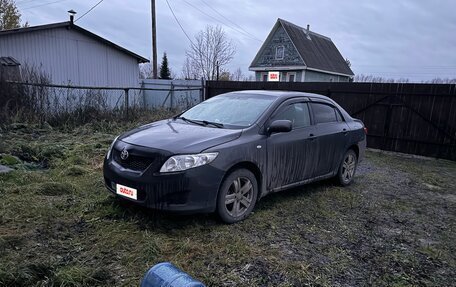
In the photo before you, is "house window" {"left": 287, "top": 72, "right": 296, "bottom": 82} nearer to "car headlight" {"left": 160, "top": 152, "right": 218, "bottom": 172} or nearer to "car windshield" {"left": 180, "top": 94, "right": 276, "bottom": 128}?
"car windshield" {"left": 180, "top": 94, "right": 276, "bottom": 128}

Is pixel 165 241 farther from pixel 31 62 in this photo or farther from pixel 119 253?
pixel 31 62

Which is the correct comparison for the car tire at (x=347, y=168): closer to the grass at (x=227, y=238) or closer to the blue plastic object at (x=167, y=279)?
the grass at (x=227, y=238)

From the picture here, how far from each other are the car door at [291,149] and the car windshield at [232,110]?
0.82ft

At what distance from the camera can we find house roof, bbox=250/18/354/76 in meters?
30.0

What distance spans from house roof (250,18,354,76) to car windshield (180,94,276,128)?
2546 cm

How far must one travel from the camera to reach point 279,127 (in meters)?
4.09

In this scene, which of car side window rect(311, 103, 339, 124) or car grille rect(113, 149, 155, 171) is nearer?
car grille rect(113, 149, 155, 171)

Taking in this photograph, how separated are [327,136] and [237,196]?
6.61ft

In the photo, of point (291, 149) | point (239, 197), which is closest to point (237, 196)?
point (239, 197)

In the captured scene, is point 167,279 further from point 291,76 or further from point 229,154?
point 291,76

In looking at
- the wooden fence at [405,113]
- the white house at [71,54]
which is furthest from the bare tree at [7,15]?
the wooden fence at [405,113]

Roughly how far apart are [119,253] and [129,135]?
1486 millimetres

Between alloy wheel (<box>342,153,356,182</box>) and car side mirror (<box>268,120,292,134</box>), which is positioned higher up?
car side mirror (<box>268,120,292,134</box>)

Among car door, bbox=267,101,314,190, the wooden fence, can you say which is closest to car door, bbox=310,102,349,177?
car door, bbox=267,101,314,190
